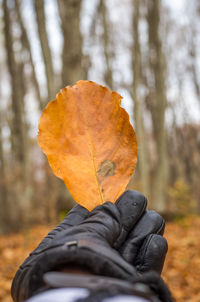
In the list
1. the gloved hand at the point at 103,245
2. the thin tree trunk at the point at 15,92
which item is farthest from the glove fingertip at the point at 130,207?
the thin tree trunk at the point at 15,92

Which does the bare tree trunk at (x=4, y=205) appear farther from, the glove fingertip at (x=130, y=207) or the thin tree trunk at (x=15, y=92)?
the glove fingertip at (x=130, y=207)

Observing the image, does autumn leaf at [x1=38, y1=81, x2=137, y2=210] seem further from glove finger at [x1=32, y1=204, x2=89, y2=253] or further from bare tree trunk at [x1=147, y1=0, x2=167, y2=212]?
bare tree trunk at [x1=147, y1=0, x2=167, y2=212]

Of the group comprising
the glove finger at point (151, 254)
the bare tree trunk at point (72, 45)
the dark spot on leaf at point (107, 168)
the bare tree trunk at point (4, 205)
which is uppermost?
the bare tree trunk at point (72, 45)

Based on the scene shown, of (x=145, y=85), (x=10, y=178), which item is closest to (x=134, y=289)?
(x=10, y=178)

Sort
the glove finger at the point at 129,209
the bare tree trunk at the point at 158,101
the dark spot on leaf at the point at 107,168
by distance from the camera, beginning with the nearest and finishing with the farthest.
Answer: the glove finger at the point at 129,209, the dark spot on leaf at the point at 107,168, the bare tree trunk at the point at 158,101

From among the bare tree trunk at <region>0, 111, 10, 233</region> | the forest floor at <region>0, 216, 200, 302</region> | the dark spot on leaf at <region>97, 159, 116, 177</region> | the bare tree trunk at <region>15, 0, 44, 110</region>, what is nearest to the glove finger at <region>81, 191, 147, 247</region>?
the dark spot on leaf at <region>97, 159, 116, 177</region>

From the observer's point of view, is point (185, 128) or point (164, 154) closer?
point (164, 154)

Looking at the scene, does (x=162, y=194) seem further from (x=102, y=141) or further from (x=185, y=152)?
(x=185, y=152)
